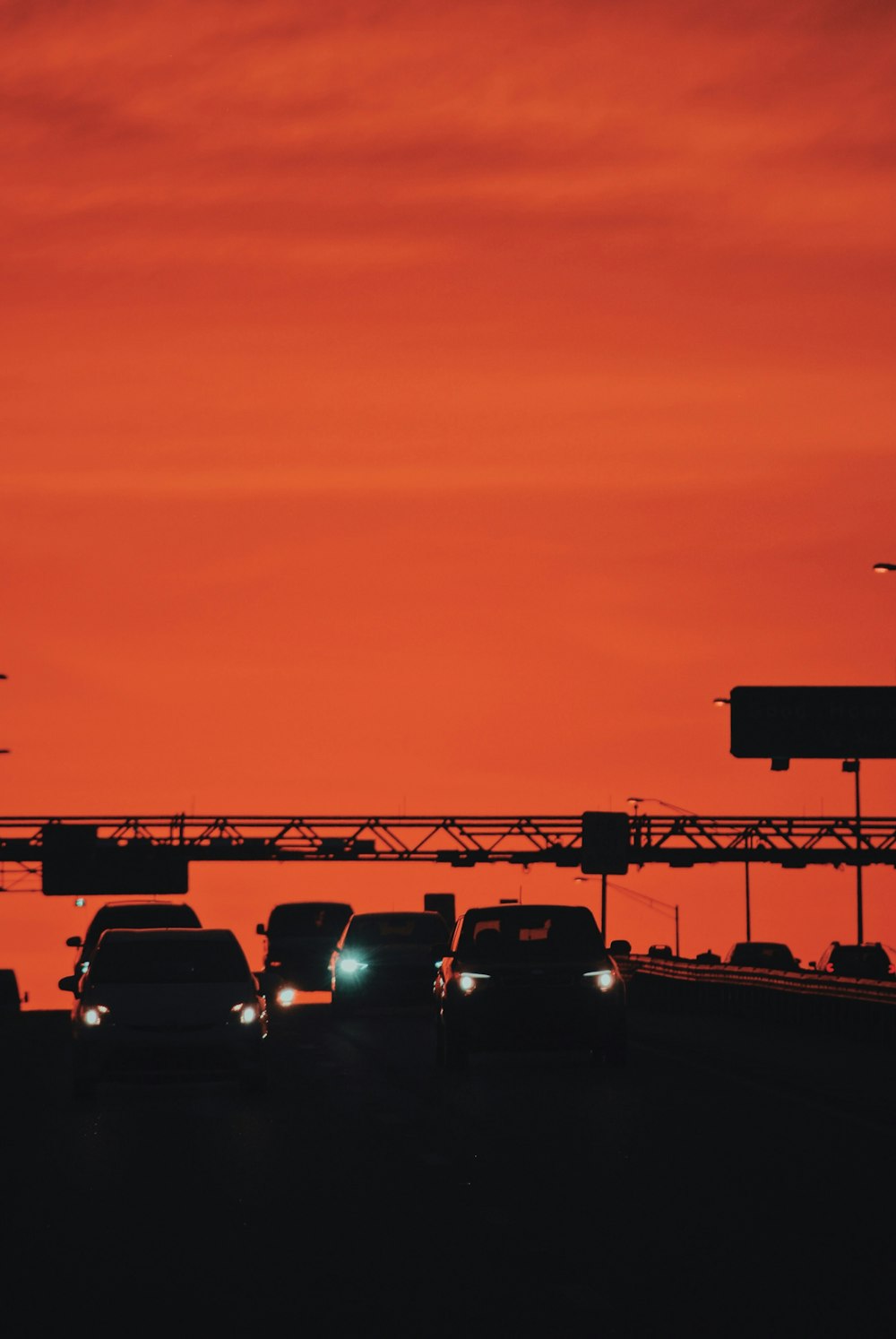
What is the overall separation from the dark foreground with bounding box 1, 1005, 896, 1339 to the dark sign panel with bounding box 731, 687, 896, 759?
35.6 m

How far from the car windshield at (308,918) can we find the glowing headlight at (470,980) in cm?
2712

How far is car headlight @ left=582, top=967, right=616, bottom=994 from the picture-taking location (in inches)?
1086

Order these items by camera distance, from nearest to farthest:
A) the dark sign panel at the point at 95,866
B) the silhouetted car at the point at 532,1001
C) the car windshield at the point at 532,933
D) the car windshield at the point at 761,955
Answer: the silhouetted car at the point at 532,1001
the car windshield at the point at 532,933
the car windshield at the point at 761,955
the dark sign panel at the point at 95,866

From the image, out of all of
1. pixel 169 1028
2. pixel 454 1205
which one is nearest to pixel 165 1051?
pixel 169 1028

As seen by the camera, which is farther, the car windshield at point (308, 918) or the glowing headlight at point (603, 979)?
the car windshield at point (308, 918)

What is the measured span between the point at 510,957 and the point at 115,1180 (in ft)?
40.1

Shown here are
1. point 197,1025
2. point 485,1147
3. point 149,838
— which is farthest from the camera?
point 149,838

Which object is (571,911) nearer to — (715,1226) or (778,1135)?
(778,1135)

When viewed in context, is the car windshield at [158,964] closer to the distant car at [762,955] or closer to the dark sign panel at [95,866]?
the distant car at [762,955]

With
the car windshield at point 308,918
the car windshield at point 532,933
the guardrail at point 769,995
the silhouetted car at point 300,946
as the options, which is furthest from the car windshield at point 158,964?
the car windshield at point 308,918

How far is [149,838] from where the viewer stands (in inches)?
4222

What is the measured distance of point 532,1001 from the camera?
90.0 feet

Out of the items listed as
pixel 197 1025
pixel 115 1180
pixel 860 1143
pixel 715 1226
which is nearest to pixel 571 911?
pixel 197 1025

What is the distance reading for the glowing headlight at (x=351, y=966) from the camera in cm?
4112
